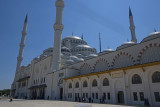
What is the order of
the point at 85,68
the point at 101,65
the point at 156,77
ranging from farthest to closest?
the point at 85,68
the point at 101,65
the point at 156,77

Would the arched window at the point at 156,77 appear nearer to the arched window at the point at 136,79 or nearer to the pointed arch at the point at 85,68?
the arched window at the point at 136,79

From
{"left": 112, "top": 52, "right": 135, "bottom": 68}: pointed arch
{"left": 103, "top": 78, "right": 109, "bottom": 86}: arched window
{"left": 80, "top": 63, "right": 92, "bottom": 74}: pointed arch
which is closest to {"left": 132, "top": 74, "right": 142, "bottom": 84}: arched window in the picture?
{"left": 112, "top": 52, "right": 135, "bottom": 68}: pointed arch

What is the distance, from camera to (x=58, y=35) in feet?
99.3

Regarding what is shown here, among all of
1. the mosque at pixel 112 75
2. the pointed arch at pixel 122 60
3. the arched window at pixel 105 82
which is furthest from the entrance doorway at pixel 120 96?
the pointed arch at pixel 122 60

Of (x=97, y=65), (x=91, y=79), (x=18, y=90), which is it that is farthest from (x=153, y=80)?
(x=18, y=90)

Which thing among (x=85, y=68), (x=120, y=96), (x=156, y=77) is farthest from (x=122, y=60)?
(x=85, y=68)

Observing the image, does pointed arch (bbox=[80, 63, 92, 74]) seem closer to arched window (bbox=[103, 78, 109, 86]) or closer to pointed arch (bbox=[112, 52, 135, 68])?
pointed arch (bbox=[112, 52, 135, 68])

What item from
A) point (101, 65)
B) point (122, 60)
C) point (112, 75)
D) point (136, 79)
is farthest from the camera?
point (101, 65)

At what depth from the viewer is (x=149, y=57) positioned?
1600 centimetres

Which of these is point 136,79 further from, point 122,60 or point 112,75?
point 122,60

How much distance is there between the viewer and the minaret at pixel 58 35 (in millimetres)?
28664

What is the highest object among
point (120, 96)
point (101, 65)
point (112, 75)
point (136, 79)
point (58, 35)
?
point (58, 35)

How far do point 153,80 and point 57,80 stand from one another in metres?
17.3

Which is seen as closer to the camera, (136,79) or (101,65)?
(136,79)
